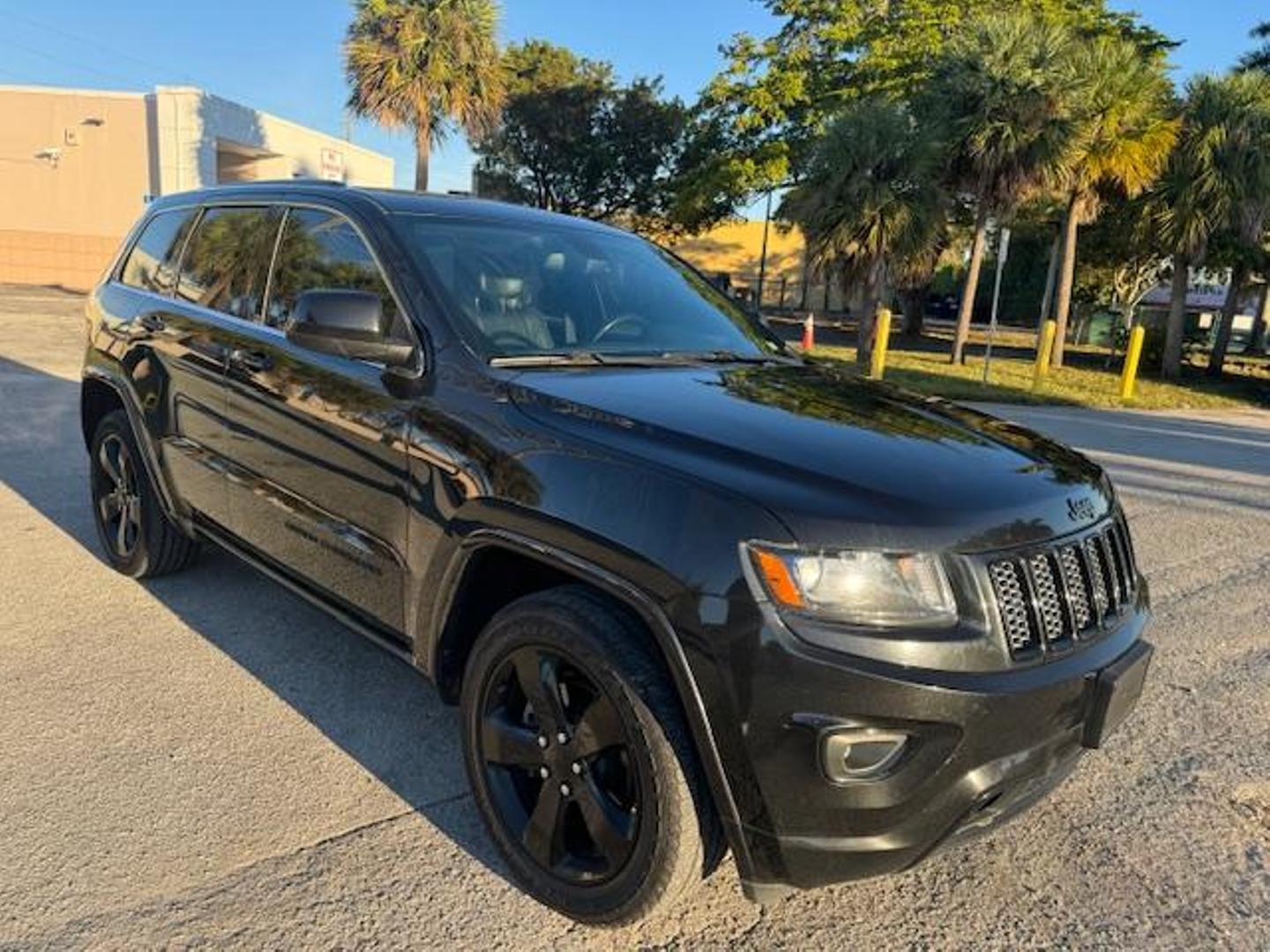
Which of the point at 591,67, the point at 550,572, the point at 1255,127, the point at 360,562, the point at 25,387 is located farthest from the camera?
the point at 591,67

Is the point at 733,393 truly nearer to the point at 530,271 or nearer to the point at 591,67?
the point at 530,271

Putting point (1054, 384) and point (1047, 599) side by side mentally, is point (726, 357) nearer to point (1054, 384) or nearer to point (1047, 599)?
point (1047, 599)

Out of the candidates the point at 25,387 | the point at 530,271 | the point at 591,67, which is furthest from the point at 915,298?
the point at 530,271

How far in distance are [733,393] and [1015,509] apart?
0.90 meters

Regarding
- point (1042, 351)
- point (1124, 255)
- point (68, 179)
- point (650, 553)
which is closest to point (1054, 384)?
point (1042, 351)

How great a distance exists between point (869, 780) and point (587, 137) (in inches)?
1436

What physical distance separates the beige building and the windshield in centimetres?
2374

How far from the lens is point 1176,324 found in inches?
892

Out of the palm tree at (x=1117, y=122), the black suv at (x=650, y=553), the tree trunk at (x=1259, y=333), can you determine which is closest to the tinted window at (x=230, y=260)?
the black suv at (x=650, y=553)

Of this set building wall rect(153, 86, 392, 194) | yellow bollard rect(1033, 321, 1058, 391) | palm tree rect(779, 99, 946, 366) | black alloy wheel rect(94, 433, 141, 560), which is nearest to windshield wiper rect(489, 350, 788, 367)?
black alloy wheel rect(94, 433, 141, 560)

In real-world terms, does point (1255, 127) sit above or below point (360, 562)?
above

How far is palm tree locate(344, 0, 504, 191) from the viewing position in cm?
2247

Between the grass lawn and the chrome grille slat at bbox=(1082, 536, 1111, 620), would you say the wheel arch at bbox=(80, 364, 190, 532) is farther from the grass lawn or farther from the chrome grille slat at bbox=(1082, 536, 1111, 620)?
the grass lawn

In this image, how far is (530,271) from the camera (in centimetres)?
338
